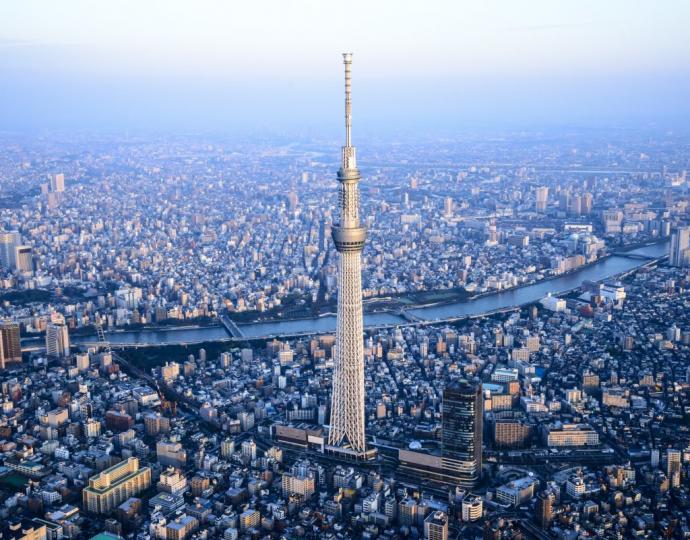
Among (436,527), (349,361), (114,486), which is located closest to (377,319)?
(349,361)

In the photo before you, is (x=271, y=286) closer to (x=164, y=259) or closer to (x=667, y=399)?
(x=164, y=259)

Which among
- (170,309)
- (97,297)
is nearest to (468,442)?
(170,309)

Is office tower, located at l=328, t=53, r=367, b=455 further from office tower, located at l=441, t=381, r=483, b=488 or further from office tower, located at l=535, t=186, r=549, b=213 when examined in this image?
office tower, located at l=535, t=186, r=549, b=213

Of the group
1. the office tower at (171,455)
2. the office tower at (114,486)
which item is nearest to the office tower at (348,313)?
the office tower at (171,455)

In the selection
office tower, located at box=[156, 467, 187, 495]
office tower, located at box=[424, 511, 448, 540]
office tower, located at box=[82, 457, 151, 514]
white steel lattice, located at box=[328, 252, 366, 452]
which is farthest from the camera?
white steel lattice, located at box=[328, 252, 366, 452]

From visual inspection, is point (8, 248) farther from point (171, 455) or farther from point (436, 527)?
point (436, 527)

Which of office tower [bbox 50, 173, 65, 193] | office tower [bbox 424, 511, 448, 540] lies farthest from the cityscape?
office tower [bbox 50, 173, 65, 193]
